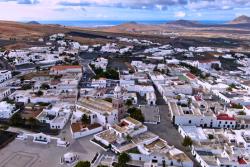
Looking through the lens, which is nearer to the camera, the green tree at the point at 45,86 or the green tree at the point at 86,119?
the green tree at the point at 86,119

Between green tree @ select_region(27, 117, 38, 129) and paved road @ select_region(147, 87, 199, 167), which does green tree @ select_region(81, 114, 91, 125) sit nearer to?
green tree @ select_region(27, 117, 38, 129)

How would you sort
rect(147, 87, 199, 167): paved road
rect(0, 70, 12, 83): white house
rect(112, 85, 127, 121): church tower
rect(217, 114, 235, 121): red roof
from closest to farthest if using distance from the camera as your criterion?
rect(147, 87, 199, 167): paved road
rect(112, 85, 127, 121): church tower
rect(217, 114, 235, 121): red roof
rect(0, 70, 12, 83): white house

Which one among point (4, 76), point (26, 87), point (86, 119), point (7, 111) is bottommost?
point (86, 119)

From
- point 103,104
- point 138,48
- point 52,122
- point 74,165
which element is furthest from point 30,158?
point 138,48

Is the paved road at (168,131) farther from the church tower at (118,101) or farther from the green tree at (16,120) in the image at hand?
the green tree at (16,120)

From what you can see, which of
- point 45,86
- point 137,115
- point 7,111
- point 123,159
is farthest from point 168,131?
point 45,86

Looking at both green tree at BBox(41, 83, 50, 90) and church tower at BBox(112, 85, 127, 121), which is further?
green tree at BBox(41, 83, 50, 90)

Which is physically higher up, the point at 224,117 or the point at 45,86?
the point at 45,86

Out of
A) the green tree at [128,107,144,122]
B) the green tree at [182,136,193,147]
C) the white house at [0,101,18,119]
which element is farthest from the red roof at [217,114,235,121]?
the white house at [0,101,18,119]

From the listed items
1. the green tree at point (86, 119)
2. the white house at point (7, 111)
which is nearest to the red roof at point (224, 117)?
the green tree at point (86, 119)

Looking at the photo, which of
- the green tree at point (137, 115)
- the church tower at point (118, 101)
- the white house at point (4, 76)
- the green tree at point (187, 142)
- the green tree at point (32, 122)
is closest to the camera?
the green tree at point (187, 142)

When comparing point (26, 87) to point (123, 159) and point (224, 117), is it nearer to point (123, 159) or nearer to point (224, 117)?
point (123, 159)

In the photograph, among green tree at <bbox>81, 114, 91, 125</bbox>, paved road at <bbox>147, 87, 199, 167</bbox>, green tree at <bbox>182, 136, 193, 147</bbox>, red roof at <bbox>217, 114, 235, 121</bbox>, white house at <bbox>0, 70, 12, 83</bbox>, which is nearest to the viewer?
green tree at <bbox>182, 136, 193, 147</bbox>
